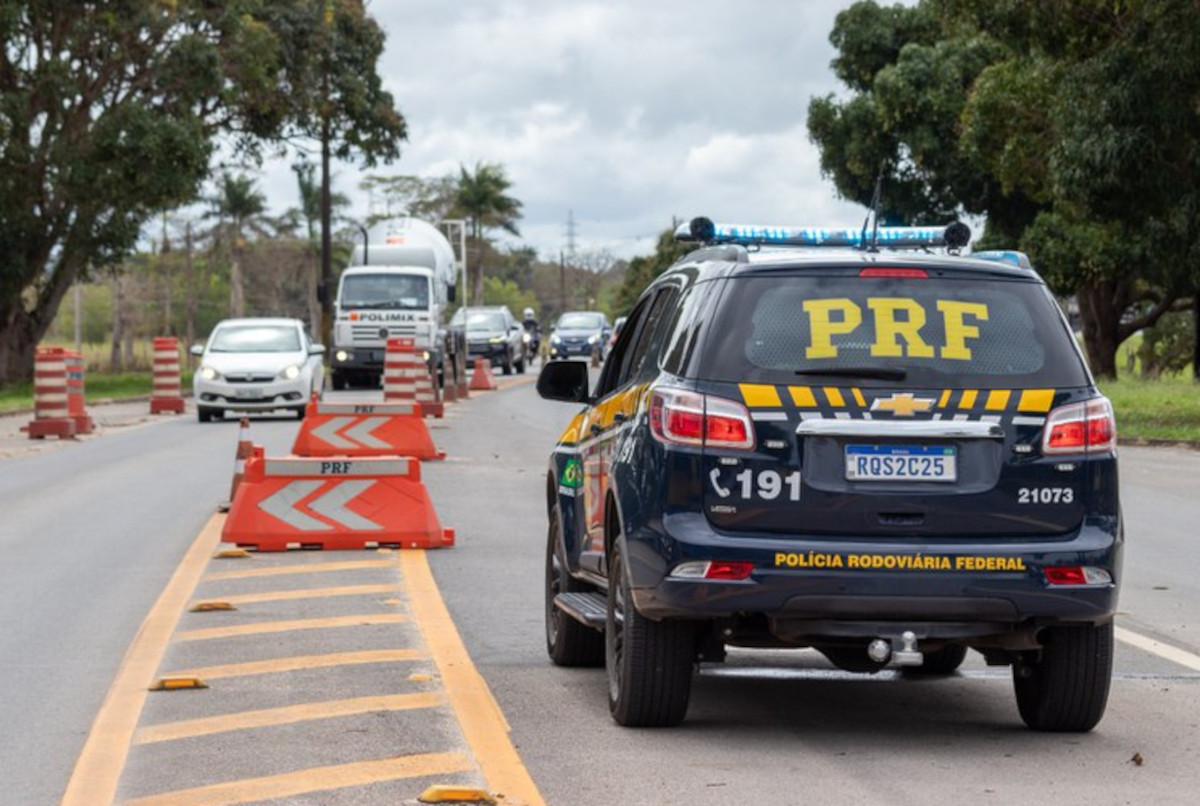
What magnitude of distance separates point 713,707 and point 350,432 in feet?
40.8

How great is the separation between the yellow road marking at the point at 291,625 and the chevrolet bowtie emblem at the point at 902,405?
4250 millimetres

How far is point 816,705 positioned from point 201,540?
304 inches

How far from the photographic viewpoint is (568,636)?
9656 millimetres

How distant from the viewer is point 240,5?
49562 millimetres

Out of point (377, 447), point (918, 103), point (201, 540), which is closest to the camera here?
point (201, 540)

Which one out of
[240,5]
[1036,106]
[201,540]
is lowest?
[201,540]

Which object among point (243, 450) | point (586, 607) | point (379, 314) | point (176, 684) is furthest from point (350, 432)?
point (379, 314)

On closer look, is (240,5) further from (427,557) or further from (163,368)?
(427,557)

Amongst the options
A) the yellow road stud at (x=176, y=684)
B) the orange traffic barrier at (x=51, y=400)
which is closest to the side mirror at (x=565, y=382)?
the yellow road stud at (x=176, y=684)

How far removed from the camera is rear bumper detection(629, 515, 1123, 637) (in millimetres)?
7461

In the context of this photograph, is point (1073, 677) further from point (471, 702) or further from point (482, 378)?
point (482, 378)

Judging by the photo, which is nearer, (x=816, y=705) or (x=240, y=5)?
(x=816, y=705)

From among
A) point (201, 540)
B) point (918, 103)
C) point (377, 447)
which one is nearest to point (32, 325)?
point (918, 103)

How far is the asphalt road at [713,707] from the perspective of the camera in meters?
7.16
